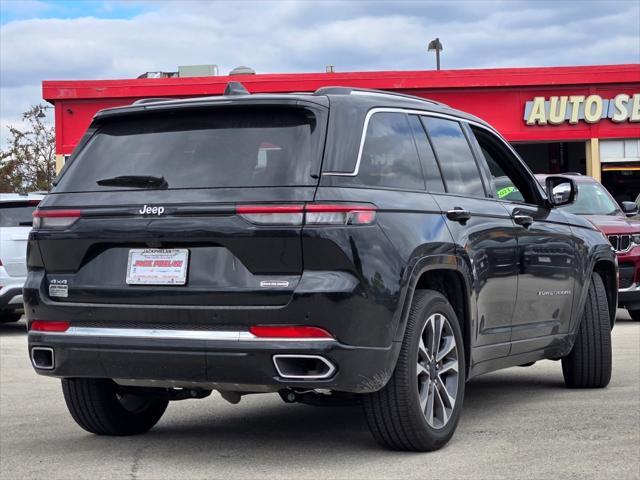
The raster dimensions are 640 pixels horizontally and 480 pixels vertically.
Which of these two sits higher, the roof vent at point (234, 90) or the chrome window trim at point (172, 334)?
the roof vent at point (234, 90)

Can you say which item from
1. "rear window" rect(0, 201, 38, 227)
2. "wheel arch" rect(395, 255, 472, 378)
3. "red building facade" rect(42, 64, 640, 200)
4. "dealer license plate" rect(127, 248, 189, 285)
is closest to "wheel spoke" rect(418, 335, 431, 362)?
"wheel arch" rect(395, 255, 472, 378)

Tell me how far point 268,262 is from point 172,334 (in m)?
0.59

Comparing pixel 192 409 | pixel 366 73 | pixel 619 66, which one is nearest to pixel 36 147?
pixel 366 73

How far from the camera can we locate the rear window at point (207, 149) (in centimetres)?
552

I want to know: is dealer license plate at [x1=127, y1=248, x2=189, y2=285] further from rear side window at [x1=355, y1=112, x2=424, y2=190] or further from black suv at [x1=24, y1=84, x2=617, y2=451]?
rear side window at [x1=355, y1=112, x2=424, y2=190]

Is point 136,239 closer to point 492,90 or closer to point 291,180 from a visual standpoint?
point 291,180

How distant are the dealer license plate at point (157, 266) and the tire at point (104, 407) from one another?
1.02 m

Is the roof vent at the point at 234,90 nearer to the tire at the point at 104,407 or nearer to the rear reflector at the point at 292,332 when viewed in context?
the rear reflector at the point at 292,332

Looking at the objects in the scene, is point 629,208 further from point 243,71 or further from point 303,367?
point 243,71

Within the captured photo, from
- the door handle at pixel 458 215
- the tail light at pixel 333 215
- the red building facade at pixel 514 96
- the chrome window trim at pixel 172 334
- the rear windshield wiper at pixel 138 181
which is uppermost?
the red building facade at pixel 514 96

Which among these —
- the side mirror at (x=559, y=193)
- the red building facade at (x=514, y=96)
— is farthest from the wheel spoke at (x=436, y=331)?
the red building facade at (x=514, y=96)

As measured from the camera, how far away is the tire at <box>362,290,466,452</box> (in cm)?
563

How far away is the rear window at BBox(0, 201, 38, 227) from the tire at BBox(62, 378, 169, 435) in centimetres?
805

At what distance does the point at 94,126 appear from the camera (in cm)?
618
